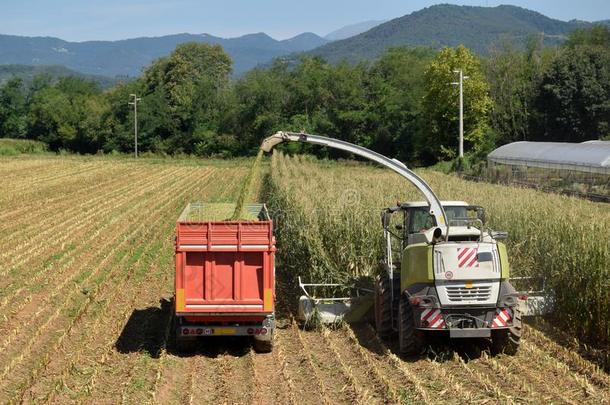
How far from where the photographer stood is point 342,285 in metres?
14.0

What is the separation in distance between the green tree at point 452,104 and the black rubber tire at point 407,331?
45611 millimetres

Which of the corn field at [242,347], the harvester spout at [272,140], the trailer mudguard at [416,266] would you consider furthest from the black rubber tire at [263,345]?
the harvester spout at [272,140]

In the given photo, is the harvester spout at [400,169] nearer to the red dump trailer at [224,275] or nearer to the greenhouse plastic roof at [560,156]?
the red dump trailer at [224,275]

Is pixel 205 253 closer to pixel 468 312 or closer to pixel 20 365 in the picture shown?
pixel 20 365

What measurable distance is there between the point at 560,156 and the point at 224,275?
29.1m

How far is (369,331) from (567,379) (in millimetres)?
3718

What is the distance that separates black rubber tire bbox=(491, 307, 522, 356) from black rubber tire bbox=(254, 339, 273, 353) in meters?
3.25

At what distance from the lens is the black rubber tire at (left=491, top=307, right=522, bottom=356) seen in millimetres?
11070

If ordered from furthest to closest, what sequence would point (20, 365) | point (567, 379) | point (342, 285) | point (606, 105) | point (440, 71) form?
point (440, 71) < point (606, 105) < point (342, 285) < point (20, 365) < point (567, 379)

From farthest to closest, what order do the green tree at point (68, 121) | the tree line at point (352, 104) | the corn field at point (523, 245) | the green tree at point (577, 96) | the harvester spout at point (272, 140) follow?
the green tree at point (68, 121), the tree line at point (352, 104), the green tree at point (577, 96), the harvester spout at point (272, 140), the corn field at point (523, 245)

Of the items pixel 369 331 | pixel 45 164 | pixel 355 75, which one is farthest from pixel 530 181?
pixel 355 75

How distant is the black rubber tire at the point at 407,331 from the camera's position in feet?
37.1

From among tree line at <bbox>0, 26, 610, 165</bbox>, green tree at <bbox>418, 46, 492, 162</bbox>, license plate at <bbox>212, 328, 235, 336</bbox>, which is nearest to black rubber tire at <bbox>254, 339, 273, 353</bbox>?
license plate at <bbox>212, 328, 235, 336</bbox>

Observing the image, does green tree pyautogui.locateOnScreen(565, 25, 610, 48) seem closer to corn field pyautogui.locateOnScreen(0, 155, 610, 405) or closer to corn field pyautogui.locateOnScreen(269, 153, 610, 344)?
corn field pyautogui.locateOnScreen(0, 155, 610, 405)
